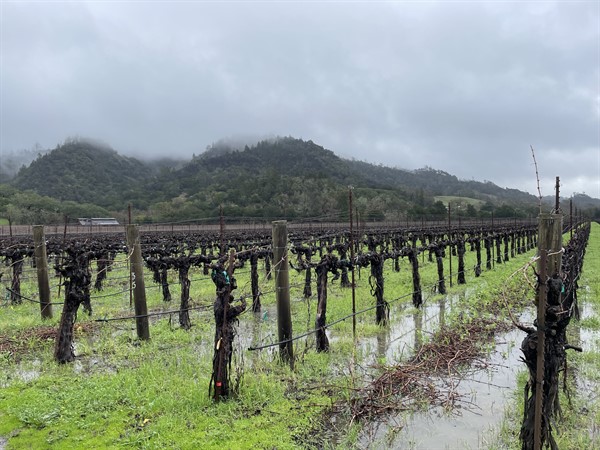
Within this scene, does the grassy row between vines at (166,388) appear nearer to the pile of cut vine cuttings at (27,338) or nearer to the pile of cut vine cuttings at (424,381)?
the pile of cut vine cuttings at (27,338)

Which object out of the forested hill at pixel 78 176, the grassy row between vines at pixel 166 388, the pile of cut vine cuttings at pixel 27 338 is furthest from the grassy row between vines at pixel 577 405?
the forested hill at pixel 78 176

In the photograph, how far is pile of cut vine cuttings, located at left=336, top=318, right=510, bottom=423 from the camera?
618cm

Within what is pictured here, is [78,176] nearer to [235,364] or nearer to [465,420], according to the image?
[235,364]

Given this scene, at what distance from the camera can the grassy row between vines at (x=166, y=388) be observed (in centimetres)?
539

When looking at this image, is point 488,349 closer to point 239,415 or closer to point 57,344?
point 239,415

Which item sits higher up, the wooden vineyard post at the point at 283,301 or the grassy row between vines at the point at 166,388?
the wooden vineyard post at the point at 283,301

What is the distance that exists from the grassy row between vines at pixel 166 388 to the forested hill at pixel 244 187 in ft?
128

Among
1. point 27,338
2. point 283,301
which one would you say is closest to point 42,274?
point 27,338

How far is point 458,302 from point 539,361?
10.2m

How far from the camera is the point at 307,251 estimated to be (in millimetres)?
15797

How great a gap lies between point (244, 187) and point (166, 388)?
101 metres

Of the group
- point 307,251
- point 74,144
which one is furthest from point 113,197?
point 307,251

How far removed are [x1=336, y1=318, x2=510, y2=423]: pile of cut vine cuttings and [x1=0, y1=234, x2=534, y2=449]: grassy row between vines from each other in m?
0.41

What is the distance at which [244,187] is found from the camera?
10656 centimetres
